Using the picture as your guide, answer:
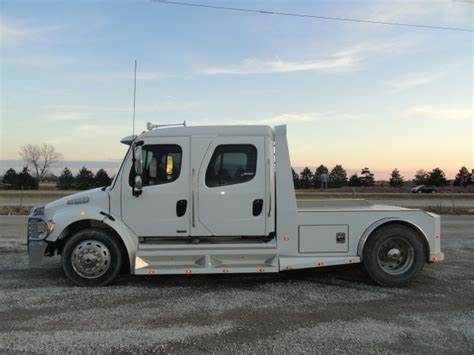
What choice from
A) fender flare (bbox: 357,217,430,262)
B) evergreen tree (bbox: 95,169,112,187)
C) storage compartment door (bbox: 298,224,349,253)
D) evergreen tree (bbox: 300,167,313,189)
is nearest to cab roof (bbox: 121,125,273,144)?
storage compartment door (bbox: 298,224,349,253)

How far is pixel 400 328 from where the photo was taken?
470cm

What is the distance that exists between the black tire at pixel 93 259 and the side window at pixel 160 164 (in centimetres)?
97

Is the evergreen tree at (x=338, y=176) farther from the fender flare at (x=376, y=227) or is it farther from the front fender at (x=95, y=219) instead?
the front fender at (x=95, y=219)

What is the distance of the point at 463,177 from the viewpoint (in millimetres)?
84250

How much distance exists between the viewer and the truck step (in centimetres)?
627

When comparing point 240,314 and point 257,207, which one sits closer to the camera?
point 240,314

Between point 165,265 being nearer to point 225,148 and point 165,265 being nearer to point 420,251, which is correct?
point 225,148

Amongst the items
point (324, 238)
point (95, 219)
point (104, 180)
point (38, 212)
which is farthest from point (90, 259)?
point (104, 180)

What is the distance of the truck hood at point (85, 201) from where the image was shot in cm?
641

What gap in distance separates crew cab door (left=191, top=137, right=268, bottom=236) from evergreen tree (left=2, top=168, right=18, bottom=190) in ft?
189

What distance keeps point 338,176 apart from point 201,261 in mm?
68003

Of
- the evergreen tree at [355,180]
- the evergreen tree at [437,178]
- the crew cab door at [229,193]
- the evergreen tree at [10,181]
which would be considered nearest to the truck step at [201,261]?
the crew cab door at [229,193]

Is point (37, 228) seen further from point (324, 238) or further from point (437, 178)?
point (437, 178)

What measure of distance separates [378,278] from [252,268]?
194 cm
